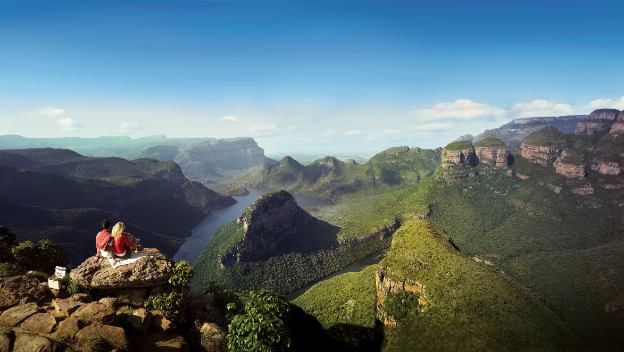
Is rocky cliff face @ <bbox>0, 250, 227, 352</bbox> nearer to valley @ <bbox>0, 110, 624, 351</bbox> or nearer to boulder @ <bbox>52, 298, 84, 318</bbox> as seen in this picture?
boulder @ <bbox>52, 298, 84, 318</bbox>

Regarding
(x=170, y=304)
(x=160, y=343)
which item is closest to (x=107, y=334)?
(x=160, y=343)

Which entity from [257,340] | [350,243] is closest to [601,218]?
[350,243]

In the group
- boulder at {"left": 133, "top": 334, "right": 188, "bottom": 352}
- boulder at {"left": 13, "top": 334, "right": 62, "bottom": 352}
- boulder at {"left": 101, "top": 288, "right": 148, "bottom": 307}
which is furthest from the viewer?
boulder at {"left": 101, "top": 288, "right": 148, "bottom": 307}

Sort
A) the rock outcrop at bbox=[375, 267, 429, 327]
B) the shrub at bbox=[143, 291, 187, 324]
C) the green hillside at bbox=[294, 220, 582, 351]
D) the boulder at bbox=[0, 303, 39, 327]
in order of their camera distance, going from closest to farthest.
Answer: the boulder at bbox=[0, 303, 39, 327] < the shrub at bbox=[143, 291, 187, 324] < the green hillside at bbox=[294, 220, 582, 351] < the rock outcrop at bbox=[375, 267, 429, 327]

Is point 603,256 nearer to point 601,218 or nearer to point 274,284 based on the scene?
point 601,218

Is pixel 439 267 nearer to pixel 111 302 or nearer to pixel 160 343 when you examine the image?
pixel 160 343

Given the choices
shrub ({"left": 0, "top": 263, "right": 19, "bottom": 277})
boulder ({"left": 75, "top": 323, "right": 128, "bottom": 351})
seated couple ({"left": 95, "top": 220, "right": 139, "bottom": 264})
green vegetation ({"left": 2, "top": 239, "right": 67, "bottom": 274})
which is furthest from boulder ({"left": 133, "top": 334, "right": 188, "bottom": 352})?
green vegetation ({"left": 2, "top": 239, "right": 67, "bottom": 274})

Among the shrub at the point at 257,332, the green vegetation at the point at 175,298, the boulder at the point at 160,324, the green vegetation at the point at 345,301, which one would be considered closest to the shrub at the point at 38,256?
the green vegetation at the point at 175,298
